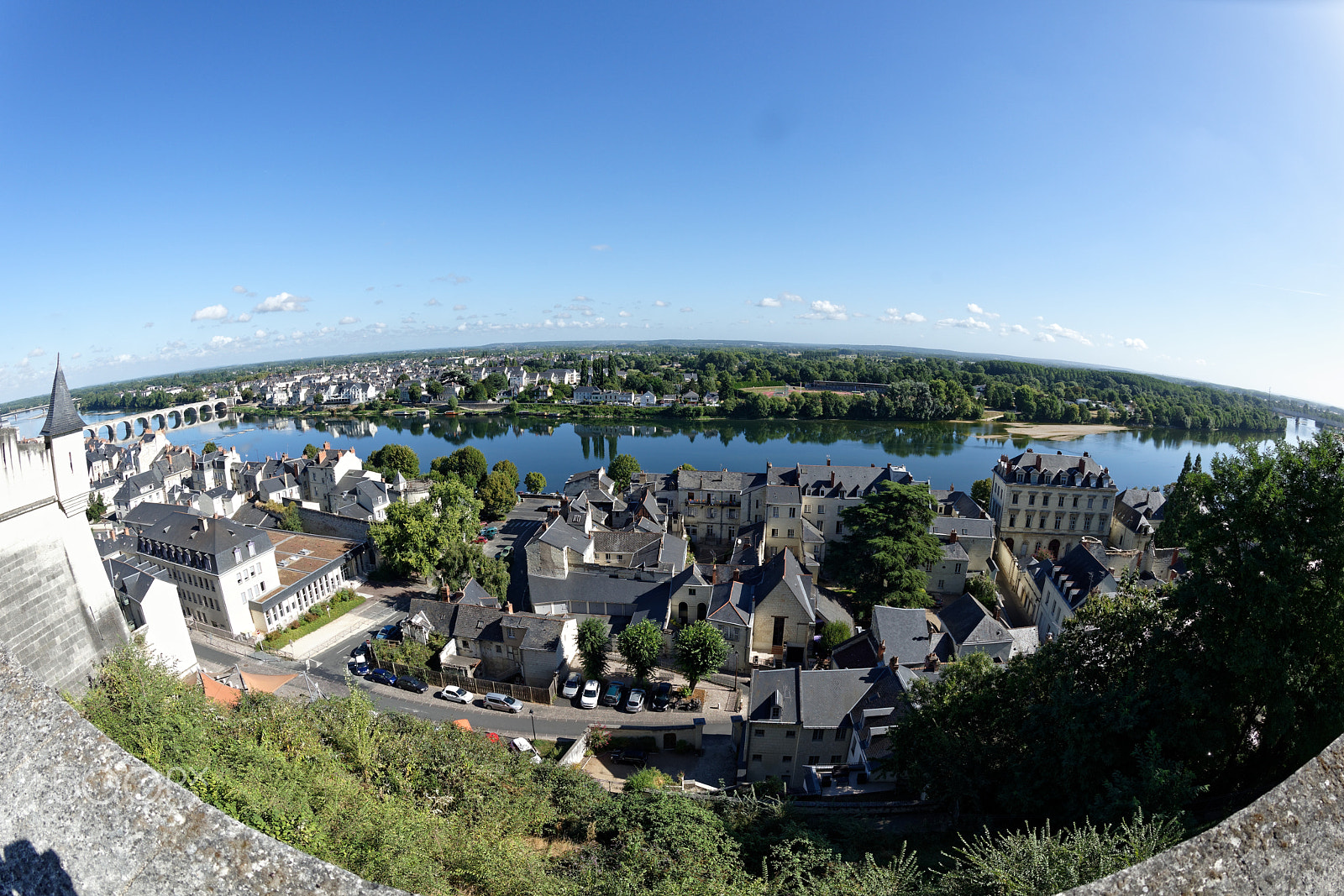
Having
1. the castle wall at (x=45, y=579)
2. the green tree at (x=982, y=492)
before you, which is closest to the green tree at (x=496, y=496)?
the castle wall at (x=45, y=579)

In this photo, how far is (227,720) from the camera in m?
9.95

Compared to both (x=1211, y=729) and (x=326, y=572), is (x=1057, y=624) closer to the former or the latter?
(x=1211, y=729)

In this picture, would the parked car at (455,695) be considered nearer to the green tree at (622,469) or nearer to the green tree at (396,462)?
the green tree at (622,469)

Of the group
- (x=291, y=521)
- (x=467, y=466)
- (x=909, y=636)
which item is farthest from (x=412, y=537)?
(x=909, y=636)

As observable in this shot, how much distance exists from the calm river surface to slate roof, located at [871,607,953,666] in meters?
37.2

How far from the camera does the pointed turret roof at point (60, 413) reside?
9.68m

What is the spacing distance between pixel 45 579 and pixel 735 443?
230 feet

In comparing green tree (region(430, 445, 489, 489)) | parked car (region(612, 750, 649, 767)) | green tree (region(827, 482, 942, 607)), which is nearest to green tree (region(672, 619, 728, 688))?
parked car (region(612, 750, 649, 767))

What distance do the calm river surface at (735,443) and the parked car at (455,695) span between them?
113 ft

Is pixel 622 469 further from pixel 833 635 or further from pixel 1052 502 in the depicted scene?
pixel 1052 502

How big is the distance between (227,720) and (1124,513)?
40.8 metres

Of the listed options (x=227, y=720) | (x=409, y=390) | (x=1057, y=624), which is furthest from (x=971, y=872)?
(x=409, y=390)

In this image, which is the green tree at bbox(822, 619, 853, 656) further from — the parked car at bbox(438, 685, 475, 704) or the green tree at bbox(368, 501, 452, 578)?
the green tree at bbox(368, 501, 452, 578)

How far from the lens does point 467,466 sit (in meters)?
43.8
